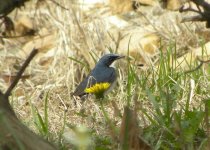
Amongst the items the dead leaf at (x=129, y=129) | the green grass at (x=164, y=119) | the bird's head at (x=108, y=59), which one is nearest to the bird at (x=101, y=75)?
the bird's head at (x=108, y=59)

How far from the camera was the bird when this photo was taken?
5930mm

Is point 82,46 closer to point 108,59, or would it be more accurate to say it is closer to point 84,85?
point 108,59

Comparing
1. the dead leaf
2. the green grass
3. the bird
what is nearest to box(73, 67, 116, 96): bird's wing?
the bird

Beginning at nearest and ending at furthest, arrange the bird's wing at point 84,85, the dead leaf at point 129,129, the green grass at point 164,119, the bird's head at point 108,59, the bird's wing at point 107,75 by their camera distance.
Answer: the dead leaf at point 129,129, the green grass at point 164,119, the bird's wing at point 84,85, the bird's wing at point 107,75, the bird's head at point 108,59

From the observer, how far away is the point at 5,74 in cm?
755

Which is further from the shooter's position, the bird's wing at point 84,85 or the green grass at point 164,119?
the bird's wing at point 84,85

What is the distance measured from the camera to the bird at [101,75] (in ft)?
19.5

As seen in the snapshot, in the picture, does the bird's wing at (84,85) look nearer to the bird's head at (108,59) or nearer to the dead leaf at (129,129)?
the bird's head at (108,59)

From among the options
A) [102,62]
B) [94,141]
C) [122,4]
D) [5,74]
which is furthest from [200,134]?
[122,4]

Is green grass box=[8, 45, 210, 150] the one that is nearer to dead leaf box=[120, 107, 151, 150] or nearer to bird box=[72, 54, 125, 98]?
dead leaf box=[120, 107, 151, 150]

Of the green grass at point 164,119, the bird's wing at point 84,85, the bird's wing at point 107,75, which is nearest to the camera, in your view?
the green grass at point 164,119

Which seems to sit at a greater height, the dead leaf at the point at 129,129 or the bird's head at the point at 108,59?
the dead leaf at the point at 129,129

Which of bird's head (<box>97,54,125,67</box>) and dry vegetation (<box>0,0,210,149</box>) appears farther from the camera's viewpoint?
bird's head (<box>97,54,125,67</box>)

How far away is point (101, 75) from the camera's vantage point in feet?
20.3
